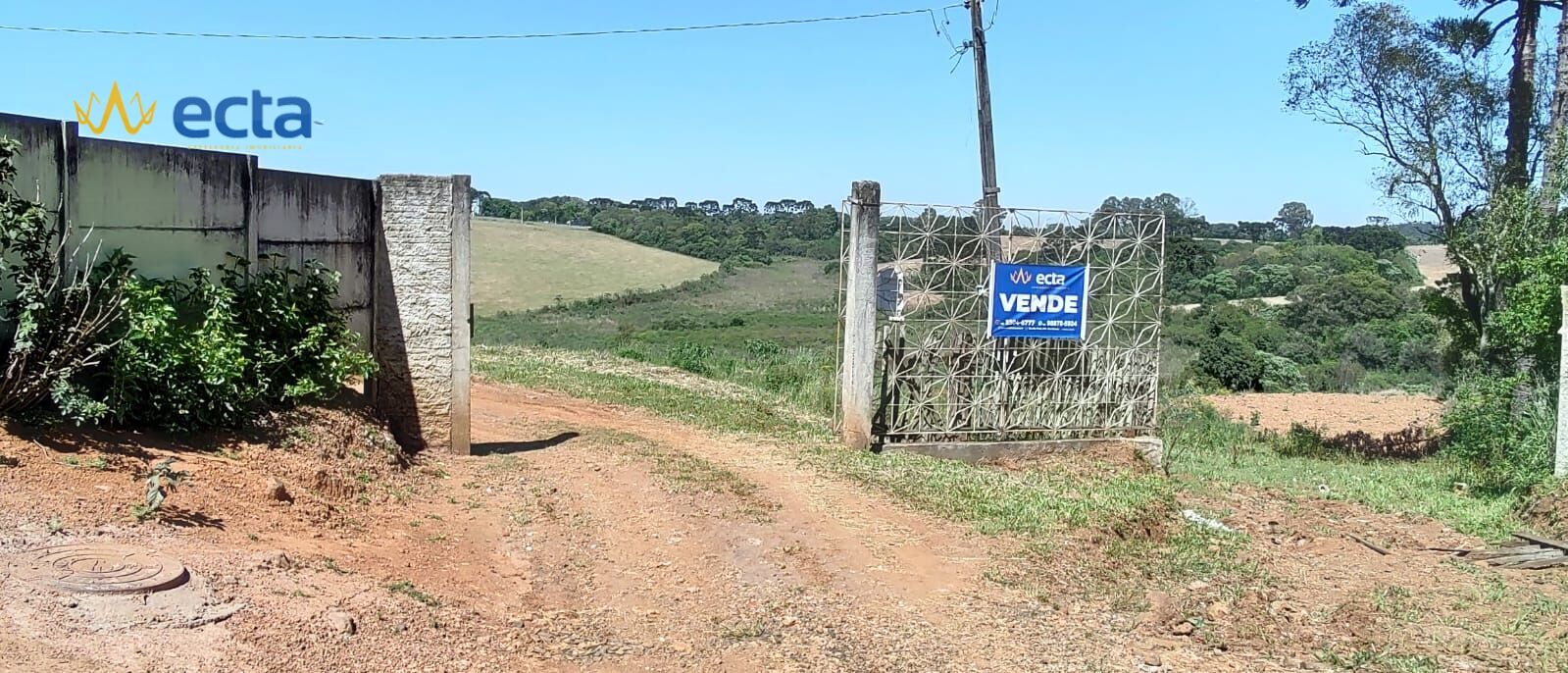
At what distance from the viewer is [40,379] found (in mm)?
5746

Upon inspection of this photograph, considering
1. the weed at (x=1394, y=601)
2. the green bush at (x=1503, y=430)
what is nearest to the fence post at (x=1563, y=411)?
the green bush at (x=1503, y=430)

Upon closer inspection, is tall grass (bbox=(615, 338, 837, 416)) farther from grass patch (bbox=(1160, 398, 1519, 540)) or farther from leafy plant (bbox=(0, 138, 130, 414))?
leafy plant (bbox=(0, 138, 130, 414))

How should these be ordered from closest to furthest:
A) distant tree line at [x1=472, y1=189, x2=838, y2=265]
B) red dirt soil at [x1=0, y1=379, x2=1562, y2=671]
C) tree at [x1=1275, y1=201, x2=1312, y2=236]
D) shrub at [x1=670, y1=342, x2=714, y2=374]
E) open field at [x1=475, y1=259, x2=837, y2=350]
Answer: red dirt soil at [x1=0, y1=379, x2=1562, y2=671] → shrub at [x1=670, y1=342, x2=714, y2=374] → open field at [x1=475, y1=259, x2=837, y2=350] → distant tree line at [x1=472, y1=189, x2=838, y2=265] → tree at [x1=1275, y1=201, x2=1312, y2=236]

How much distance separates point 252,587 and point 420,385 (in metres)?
4.04

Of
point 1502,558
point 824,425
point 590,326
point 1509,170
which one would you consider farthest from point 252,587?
point 590,326

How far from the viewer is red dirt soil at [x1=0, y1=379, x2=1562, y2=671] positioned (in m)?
4.38

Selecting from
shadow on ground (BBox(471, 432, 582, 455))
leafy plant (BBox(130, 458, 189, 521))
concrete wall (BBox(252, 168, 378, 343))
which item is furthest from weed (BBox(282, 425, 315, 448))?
shadow on ground (BBox(471, 432, 582, 455))

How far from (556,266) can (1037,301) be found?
47.3m

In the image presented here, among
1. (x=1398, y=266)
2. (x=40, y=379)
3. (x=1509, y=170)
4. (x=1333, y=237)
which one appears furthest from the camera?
(x=1333, y=237)

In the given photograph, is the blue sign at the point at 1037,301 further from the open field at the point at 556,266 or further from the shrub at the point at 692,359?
the open field at the point at 556,266

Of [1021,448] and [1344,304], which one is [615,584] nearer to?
[1021,448]

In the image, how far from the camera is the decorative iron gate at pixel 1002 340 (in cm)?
1017

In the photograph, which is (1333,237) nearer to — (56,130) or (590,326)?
(590,326)

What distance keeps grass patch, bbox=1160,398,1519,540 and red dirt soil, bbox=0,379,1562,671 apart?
0.98 meters
